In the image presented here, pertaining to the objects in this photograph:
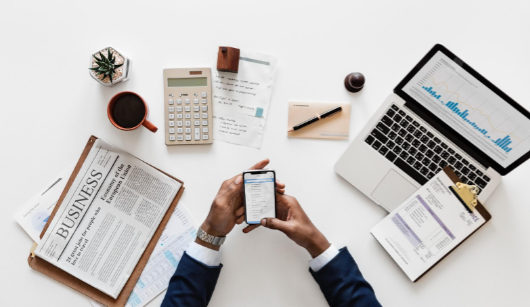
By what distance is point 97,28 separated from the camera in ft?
2.97

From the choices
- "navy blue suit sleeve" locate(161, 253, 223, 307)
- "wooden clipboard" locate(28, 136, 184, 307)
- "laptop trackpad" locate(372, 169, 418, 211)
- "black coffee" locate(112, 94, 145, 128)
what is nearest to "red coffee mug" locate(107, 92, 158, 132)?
"black coffee" locate(112, 94, 145, 128)

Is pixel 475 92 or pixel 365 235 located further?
pixel 365 235

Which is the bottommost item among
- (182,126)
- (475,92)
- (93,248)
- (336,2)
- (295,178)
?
(93,248)

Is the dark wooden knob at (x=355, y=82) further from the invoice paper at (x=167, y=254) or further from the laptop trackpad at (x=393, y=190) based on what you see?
the invoice paper at (x=167, y=254)

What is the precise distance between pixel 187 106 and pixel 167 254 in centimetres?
42

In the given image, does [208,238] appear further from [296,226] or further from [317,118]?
[317,118]

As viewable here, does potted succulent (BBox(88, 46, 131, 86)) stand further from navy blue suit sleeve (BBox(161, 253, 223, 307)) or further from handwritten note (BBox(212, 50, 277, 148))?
navy blue suit sleeve (BBox(161, 253, 223, 307))

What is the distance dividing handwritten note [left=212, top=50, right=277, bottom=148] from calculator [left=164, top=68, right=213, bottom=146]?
0.08 feet

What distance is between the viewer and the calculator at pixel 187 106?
2.92 ft

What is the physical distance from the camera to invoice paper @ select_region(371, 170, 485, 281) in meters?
0.86

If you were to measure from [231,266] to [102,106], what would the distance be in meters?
0.58

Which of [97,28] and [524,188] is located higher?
[97,28]

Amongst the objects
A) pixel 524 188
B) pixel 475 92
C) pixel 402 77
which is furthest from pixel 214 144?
pixel 524 188

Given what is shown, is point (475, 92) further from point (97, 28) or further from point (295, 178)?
point (97, 28)
